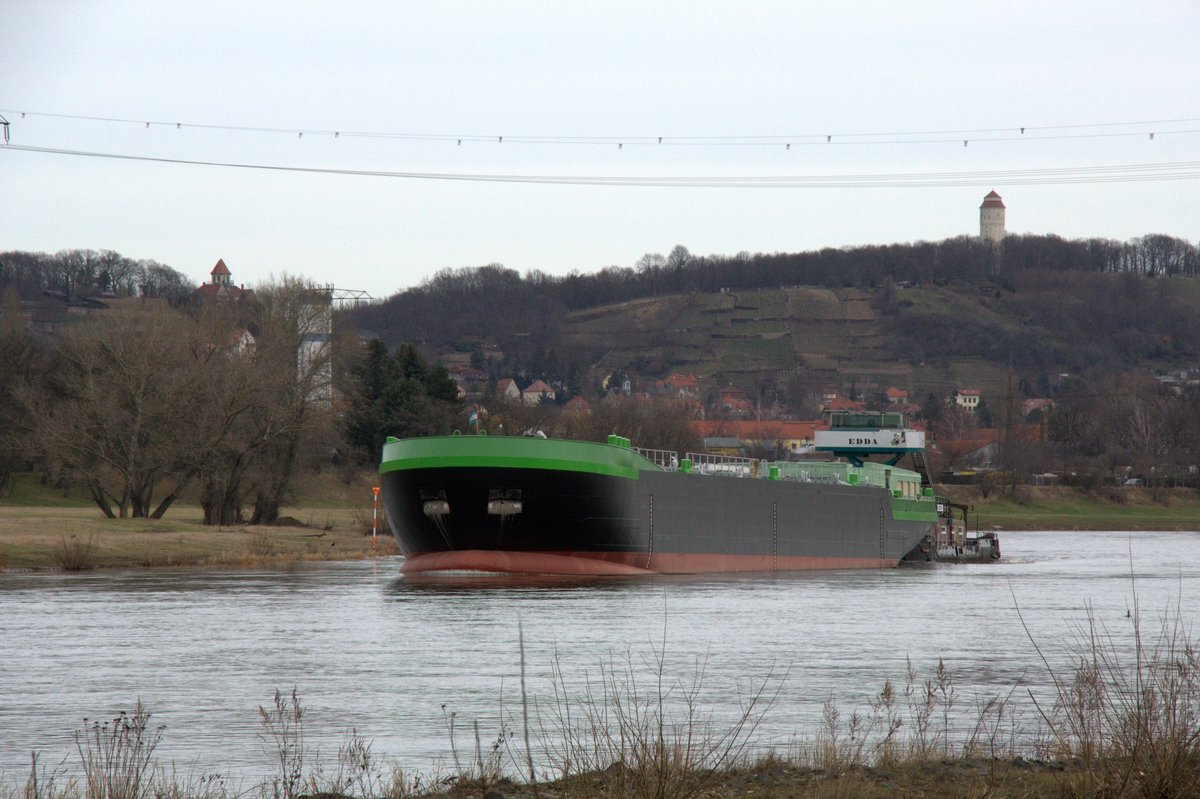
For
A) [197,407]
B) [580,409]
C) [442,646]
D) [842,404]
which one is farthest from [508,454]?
[842,404]

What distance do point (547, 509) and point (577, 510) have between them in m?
0.86

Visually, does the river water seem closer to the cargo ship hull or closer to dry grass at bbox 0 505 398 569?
the cargo ship hull

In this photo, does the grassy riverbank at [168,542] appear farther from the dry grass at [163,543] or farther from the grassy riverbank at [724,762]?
the grassy riverbank at [724,762]

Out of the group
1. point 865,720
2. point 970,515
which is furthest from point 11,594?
point 970,515

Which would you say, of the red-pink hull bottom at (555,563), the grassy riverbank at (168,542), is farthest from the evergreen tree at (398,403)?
the red-pink hull bottom at (555,563)

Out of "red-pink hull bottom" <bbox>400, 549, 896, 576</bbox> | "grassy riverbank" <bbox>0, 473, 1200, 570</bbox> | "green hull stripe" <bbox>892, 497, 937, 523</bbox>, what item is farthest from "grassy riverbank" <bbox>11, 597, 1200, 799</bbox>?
"green hull stripe" <bbox>892, 497, 937, 523</bbox>

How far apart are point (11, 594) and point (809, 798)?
24.0m

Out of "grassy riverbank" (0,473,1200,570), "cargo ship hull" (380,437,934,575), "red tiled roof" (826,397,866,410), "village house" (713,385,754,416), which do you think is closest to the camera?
"cargo ship hull" (380,437,934,575)

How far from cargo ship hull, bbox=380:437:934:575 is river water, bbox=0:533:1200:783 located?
1.39 metres

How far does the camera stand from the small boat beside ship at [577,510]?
36.5 meters

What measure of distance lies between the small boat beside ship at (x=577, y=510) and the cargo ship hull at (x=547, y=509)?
3 centimetres

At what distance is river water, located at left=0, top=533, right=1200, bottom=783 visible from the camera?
1484 cm

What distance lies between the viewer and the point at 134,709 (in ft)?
50.8

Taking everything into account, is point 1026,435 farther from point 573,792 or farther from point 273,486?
point 573,792
